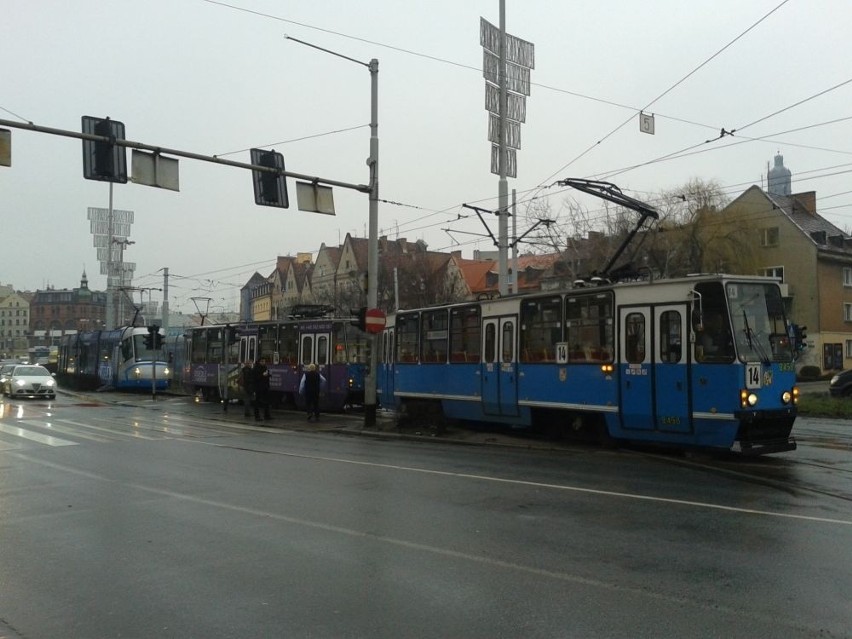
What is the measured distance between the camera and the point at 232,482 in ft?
36.5

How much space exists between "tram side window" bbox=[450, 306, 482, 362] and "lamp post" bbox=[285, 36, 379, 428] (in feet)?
8.46

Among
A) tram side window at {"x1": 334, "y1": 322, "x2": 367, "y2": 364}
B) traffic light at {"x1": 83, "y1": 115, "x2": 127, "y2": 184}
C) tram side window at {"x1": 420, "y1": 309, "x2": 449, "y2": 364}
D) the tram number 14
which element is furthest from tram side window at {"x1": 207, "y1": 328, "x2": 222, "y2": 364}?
the tram number 14

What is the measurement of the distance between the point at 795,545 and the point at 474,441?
10413 millimetres

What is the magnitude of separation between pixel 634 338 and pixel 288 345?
16.2 meters

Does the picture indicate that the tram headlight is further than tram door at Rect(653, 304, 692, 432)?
No

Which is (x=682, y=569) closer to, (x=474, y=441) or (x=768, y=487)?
(x=768, y=487)

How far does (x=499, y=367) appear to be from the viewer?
57.1ft

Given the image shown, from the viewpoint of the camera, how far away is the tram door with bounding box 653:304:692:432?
13.1 metres

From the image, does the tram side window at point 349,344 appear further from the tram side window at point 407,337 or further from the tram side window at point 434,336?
the tram side window at point 434,336

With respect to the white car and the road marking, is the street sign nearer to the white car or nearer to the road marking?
the road marking

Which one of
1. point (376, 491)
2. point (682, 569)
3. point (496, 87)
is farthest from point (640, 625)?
point (496, 87)

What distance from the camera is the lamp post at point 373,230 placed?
20.6m

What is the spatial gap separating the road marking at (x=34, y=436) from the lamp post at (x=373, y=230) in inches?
285

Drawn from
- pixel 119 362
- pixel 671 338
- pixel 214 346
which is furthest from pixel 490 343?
pixel 119 362
